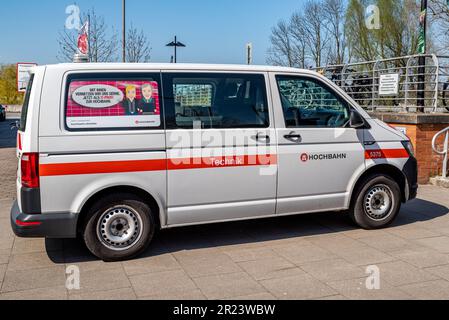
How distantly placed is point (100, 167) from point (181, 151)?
0.83 meters

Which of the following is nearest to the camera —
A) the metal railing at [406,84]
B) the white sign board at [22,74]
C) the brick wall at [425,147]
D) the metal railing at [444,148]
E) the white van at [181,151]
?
the white van at [181,151]

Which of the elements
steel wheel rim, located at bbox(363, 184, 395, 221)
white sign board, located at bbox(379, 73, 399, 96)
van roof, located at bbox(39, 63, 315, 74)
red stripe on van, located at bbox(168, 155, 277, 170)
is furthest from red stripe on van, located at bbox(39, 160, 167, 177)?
white sign board, located at bbox(379, 73, 399, 96)

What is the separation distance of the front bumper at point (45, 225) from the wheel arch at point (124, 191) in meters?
0.13

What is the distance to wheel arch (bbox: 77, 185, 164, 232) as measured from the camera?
4.79 metres

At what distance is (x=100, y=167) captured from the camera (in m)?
4.71

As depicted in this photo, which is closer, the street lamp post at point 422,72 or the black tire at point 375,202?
the black tire at point 375,202

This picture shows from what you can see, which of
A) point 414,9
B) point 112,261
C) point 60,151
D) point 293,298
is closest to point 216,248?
point 112,261

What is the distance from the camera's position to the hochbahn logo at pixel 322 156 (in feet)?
18.2

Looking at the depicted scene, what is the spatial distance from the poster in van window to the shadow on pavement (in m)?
1.45

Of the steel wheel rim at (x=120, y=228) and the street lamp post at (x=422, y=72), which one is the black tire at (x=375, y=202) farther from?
the street lamp post at (x=422, y=72)

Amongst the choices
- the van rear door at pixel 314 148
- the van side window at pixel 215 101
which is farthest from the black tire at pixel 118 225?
the van rear door at pixel 314 148

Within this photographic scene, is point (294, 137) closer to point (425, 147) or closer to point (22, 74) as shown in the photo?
point (425, 147)

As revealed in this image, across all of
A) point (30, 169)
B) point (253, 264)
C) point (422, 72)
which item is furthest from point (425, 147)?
point (30, 169)
